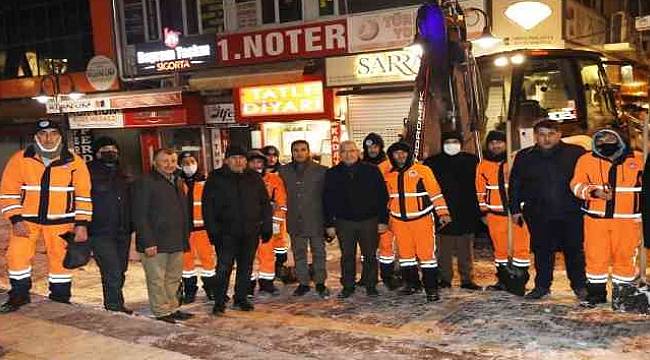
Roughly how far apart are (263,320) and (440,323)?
1.81m

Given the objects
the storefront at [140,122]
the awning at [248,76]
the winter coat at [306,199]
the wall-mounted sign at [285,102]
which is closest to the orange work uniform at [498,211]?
the winter coat at [306,199]

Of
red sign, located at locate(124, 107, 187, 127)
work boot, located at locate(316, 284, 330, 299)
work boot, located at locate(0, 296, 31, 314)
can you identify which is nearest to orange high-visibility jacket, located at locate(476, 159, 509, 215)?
work boot, located at locate(316, 284, 330, 299)

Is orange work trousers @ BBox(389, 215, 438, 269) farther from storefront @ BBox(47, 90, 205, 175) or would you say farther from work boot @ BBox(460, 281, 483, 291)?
storefront @ BBox(47, 90, 205, 175)

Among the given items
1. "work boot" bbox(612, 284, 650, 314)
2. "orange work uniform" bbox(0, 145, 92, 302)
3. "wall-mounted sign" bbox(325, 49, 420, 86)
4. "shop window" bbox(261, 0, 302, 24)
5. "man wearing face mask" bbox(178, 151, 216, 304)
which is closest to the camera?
"work boot" bbox(612, 284, 650, 314)

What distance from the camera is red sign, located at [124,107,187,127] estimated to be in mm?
18547

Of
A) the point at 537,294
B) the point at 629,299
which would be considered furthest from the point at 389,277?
the point at 629,299

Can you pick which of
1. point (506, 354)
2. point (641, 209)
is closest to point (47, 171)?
point (506, 354)

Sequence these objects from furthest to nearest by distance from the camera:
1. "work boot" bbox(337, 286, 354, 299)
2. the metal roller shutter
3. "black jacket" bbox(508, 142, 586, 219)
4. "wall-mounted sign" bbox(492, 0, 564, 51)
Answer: the metal roller shutter < "wall-mounted sign" bbox(492, 0, 564, 51) < "work boot" bbox(337, 286, 354, 299) < "black jacket" bbox(508, 142, 586, 219)

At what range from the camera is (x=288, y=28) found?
1669 cm

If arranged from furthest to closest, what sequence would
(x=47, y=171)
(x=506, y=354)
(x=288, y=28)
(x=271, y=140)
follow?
(x=271, y=140) < (x=288, y=28) < (x=47, y=171) < (x=506, y=354)

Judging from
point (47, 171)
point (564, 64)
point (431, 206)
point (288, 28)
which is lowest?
point (431, 206)

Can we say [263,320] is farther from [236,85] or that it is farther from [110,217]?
[236,85]

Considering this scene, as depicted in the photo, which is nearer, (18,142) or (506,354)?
(506,354)

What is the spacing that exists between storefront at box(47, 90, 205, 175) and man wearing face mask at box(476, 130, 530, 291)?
12201mm
